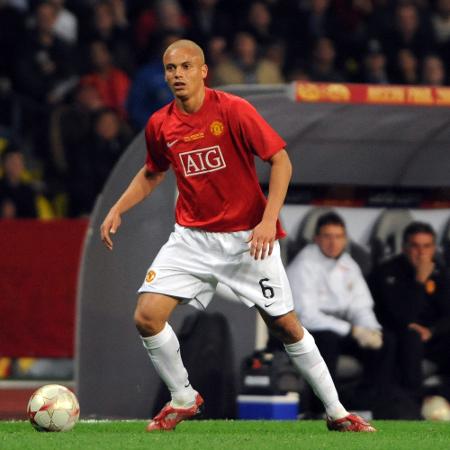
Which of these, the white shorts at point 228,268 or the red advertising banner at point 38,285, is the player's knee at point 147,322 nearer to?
the white shorts at point 228,268

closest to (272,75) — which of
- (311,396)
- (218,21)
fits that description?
(218,21)

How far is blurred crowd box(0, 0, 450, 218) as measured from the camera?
15.1 meters

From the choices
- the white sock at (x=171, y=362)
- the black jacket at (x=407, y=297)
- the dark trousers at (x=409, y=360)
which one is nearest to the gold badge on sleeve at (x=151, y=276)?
the white sock at (x=171, y=362)

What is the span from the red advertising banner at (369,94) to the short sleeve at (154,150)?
1824 mm

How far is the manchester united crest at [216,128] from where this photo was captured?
7918 millimetres

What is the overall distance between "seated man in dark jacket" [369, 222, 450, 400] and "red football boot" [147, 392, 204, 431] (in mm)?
3037

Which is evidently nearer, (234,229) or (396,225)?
(234,229)

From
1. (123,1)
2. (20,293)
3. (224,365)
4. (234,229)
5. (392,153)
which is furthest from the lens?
(123,1)

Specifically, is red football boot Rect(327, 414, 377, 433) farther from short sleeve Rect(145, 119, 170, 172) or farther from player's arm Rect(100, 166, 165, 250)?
short sleeve Rect(145, 119, 170, 172)

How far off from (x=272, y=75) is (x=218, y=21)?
3.63 ft

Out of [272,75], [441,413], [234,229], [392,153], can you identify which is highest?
[272,75]

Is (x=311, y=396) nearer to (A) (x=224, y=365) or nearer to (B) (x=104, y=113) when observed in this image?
(A) (x=224, y=365)

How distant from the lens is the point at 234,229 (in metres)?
8.02

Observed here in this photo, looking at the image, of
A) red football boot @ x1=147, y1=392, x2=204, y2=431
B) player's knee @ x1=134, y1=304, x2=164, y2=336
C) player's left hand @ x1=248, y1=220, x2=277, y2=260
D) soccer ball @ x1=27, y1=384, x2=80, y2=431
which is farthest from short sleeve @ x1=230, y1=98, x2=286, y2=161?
soccer ball @ x1=27, y1=384, x2=80, y2=431
